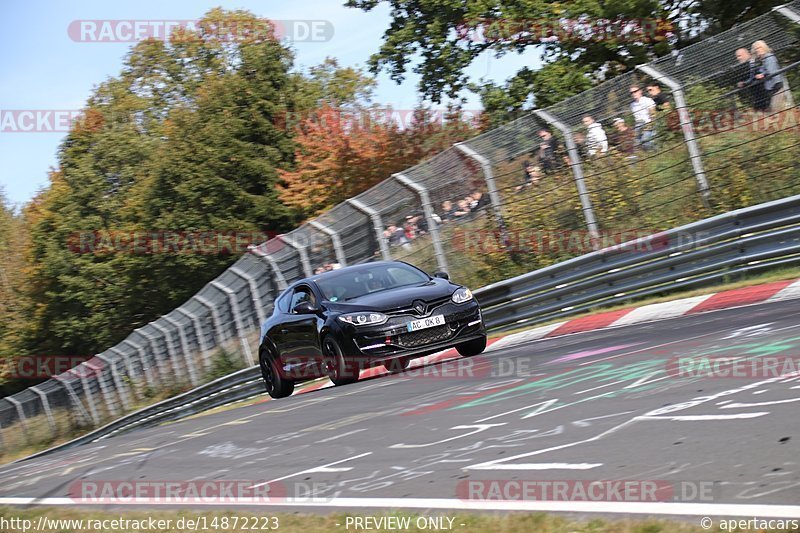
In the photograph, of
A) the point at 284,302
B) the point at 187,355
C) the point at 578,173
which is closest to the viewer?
the point at 284,302

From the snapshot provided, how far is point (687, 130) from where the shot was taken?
47.8 ft

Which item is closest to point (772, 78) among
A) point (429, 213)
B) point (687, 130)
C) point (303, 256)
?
point (687, 130)

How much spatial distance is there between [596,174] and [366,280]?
3919 millimetres

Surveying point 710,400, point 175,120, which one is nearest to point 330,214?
point 710,400

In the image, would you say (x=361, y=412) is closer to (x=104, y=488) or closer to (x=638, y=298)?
(x=104, y=488)

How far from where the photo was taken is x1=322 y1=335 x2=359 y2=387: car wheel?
13.4 metres

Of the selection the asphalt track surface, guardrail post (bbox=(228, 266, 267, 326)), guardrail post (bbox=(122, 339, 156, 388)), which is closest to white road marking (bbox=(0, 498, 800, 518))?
the asphalt track surface

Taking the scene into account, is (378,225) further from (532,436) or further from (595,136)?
(532,436)

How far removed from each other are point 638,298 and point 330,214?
7008 millimetres

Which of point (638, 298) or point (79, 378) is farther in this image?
point (79, 378)

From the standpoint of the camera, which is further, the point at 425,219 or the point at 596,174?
the point at 425,219

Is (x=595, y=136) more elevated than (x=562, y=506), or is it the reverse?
(x=595, y=136)

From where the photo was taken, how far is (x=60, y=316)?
6328 centimetres

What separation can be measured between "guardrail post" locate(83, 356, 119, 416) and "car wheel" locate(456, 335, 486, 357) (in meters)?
20.5
